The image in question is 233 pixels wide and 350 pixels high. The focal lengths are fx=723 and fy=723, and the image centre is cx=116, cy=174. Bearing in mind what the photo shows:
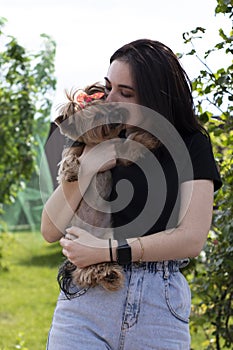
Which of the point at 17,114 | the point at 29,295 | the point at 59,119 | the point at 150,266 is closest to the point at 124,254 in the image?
Result: the point at 150,266

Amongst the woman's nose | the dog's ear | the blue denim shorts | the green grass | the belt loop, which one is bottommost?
the green grass

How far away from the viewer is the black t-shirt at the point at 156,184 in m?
2.41

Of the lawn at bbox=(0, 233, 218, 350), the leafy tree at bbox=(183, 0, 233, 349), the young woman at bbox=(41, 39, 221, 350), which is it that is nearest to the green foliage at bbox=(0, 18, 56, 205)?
the lawn at bbox=(0, 233, 218, 350)

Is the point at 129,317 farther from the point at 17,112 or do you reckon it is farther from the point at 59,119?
the point at 17,112

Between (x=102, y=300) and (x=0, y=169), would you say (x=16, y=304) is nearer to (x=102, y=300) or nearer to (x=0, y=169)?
(x=0, y=169)

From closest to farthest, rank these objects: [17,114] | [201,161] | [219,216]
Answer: [201,161]
[219,216]
[17,114]

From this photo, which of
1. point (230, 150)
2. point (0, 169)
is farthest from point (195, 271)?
point (0, 169)

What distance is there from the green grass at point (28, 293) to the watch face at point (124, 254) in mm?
3160

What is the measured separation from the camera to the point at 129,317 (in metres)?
2.33

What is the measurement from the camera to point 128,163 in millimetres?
2486

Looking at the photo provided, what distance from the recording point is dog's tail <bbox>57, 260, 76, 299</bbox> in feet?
7.95

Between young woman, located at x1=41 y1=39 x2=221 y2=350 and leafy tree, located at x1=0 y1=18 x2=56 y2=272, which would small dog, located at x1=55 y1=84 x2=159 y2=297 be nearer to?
young woman, located at x1=41 y1=39 x2=221 y2=350

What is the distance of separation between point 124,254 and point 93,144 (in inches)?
15.9

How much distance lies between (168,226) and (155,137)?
31 centimetres
